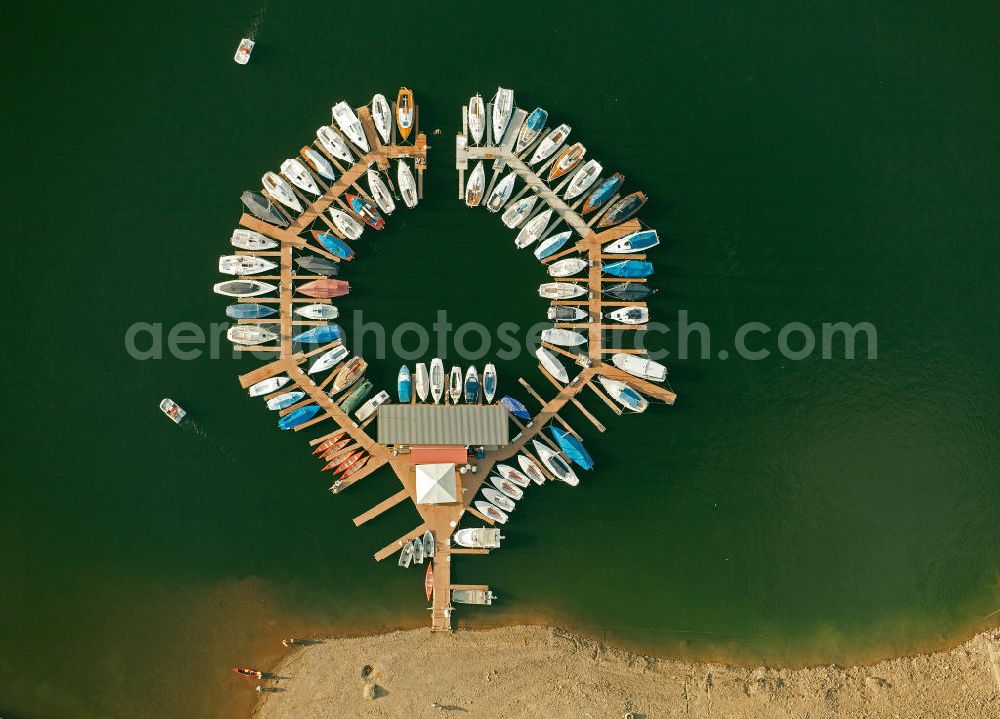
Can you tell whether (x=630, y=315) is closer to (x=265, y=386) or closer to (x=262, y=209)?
(x=265, y=386)

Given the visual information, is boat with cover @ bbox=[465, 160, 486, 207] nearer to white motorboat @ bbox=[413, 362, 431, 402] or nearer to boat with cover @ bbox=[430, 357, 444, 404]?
boat with cover @ bbox=[430, 357, 444, 404]

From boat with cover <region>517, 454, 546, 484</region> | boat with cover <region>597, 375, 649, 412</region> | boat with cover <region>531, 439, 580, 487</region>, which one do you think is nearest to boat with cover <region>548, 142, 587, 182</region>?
boat with cover <region>597, 375, 649, 412</region>

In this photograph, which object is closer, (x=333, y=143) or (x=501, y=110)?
(x=333, y=143)

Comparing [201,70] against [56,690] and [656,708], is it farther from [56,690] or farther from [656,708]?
[656,708]

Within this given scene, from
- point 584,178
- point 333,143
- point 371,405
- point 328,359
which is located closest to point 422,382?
point 371,405

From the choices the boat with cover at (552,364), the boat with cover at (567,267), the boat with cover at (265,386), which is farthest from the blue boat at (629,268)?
the boat with cover at (265,386)

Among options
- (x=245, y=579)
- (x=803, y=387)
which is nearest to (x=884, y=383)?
(x=803, y=387)
